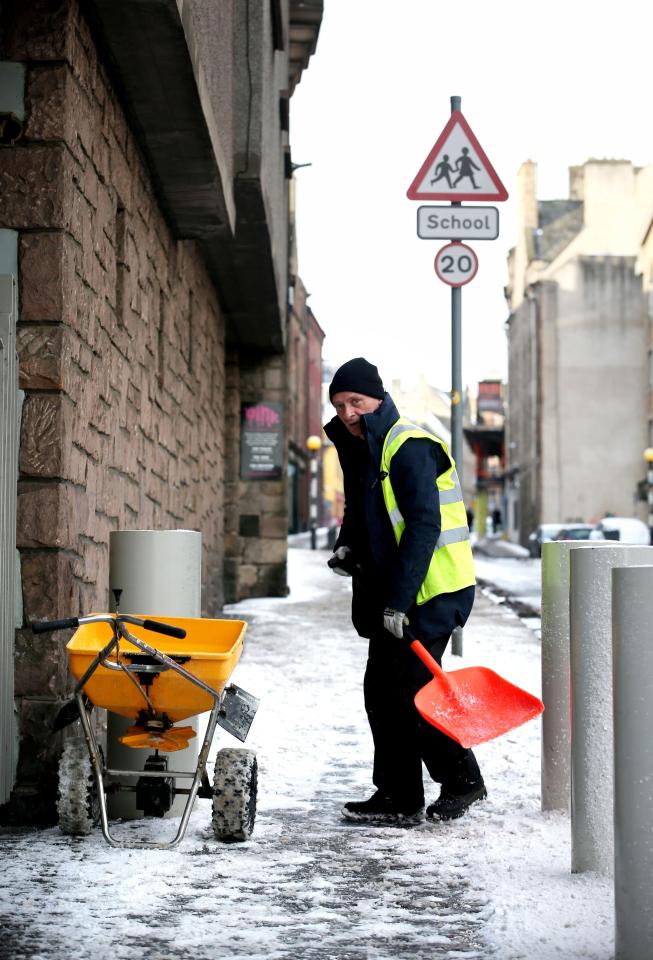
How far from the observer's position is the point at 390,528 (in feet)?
18.0

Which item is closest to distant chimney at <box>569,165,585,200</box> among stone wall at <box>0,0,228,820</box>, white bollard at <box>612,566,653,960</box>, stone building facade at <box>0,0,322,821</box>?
stone building facade at <box>0,0,322,821</box>

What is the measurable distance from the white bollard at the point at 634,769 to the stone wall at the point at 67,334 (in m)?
2.59

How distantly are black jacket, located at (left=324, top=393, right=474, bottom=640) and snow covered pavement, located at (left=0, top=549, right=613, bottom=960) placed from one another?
82 centimetres

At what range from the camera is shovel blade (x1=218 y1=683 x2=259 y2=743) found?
4.81 metres

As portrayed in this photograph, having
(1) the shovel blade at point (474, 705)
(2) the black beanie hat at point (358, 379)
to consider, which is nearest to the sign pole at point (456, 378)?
(2) the black beanie hat at point (358, 379)

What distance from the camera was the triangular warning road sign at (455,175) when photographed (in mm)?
9859

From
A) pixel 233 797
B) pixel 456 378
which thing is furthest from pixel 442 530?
pixel 456 378

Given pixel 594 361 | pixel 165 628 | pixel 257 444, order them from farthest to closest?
1. pixel 594 361
2. pixel 257 444
3. pixel 165 628

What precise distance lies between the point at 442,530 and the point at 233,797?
4.45ft

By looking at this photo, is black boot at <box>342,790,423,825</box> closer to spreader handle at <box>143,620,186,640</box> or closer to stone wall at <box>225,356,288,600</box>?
spreader handle at <box>143,620,186,640</box>

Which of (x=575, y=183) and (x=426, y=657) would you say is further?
(x=575, y=183)

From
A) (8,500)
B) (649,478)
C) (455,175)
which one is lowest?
(8,500)

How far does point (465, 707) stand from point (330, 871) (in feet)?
3.14

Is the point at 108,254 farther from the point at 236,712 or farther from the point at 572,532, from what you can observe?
the point at 572,532
